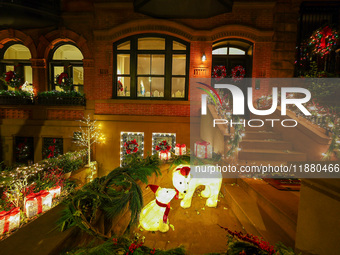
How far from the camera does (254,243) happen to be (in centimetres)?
155

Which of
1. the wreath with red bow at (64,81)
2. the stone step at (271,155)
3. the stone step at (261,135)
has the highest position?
the wreath with red bow at (64,81)

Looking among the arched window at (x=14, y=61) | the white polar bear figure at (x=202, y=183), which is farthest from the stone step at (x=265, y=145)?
the arched window at (x=14, y=61)

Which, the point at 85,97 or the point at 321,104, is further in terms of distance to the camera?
the point at 85,97

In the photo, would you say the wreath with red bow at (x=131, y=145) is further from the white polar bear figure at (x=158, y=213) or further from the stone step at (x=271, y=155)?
the white polar bear figure at (x=158, y=213)

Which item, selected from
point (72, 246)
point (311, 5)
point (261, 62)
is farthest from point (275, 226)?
point (311, 5)

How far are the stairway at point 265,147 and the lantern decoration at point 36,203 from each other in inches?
197

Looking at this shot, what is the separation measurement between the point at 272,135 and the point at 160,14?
5388 millimetres

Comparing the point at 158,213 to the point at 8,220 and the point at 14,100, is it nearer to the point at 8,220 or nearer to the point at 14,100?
the point at 8,220

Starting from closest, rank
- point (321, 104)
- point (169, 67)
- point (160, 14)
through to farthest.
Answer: point (160, 14) → point (321, 104) → point (169, 67)

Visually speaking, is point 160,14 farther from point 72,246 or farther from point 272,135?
point 72,246

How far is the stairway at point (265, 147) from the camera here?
17.6 ft

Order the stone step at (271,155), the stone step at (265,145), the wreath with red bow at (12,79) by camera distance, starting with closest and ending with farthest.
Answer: the stone step at (271,155) < the stone step at (265,145) < the wreath with red bow at (12,79)

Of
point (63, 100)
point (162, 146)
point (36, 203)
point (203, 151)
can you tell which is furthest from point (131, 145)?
point (36, 203)

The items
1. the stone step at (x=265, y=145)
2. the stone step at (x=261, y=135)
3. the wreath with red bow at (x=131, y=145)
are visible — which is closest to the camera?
the stone step at (x=265, y=145)
